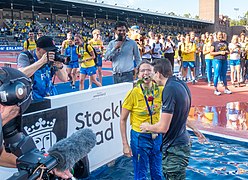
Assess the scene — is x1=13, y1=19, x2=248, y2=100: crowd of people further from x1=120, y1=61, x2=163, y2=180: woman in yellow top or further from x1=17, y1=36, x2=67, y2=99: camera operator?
x1=120, y1=61, x2=163, y2=180: woman in yellow top

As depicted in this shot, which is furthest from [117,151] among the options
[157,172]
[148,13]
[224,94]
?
[148,13]

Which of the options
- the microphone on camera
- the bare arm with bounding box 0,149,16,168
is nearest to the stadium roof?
the bare arm with bounding box 0,149,16,168

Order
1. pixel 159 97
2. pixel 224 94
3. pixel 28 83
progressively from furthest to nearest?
pixel 224 94, pixel 159 97, pixel 28 83

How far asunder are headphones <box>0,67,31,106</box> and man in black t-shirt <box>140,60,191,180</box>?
160 centimetres

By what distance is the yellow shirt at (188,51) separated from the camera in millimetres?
10617

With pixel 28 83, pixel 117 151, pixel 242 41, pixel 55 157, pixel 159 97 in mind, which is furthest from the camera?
pixel 242 41

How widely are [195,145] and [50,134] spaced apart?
269cm

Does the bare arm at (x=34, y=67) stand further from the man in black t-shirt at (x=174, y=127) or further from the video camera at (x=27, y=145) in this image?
the video camera at (x=27, y=145)

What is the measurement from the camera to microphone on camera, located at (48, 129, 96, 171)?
48.4 inches

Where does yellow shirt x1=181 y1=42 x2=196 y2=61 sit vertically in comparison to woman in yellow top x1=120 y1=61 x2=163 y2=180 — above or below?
above

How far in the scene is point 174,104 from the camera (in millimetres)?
2682

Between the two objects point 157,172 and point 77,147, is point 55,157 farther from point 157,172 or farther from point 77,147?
point 157,172

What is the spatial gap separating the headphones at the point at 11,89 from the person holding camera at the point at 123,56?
4.11m

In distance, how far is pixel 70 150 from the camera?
125 cm
